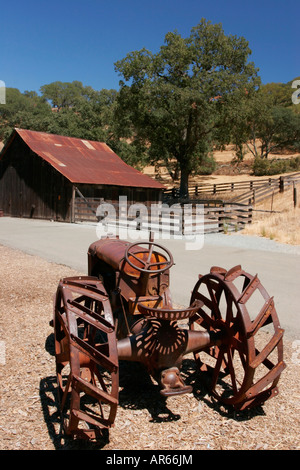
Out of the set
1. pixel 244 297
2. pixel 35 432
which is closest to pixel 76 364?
pixel 35 432

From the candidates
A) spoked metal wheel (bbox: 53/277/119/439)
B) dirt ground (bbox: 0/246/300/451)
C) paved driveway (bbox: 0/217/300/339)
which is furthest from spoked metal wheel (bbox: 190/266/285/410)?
paved driveway (bbox: 0/217/300/339)

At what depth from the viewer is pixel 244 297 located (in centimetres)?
324

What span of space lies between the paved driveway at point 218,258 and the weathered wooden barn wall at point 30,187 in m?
8.30

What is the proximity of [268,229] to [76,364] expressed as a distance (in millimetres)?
15860

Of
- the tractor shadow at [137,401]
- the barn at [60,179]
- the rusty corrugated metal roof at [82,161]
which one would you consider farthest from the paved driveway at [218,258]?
the rusty corrugated metal roof at [82,161]

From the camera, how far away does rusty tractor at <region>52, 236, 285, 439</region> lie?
2.72 meters

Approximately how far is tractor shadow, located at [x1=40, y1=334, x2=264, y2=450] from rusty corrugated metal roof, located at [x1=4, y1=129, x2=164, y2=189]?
68.7 feet

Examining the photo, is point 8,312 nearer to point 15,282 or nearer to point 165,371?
point 15,282

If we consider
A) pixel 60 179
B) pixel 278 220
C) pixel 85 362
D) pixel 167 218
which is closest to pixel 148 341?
pixel 85 362

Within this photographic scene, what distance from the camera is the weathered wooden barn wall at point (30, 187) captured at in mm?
25245

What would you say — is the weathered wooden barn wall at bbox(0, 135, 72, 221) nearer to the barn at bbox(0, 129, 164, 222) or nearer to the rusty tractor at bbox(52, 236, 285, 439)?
the barn at bbox(0, 129, 164, 222)

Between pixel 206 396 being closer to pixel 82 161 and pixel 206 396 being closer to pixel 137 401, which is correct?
pixel 137 401

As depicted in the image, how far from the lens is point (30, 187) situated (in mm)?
27812

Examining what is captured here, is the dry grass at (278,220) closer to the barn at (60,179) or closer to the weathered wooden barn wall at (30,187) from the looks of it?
the barn at (60,179)
